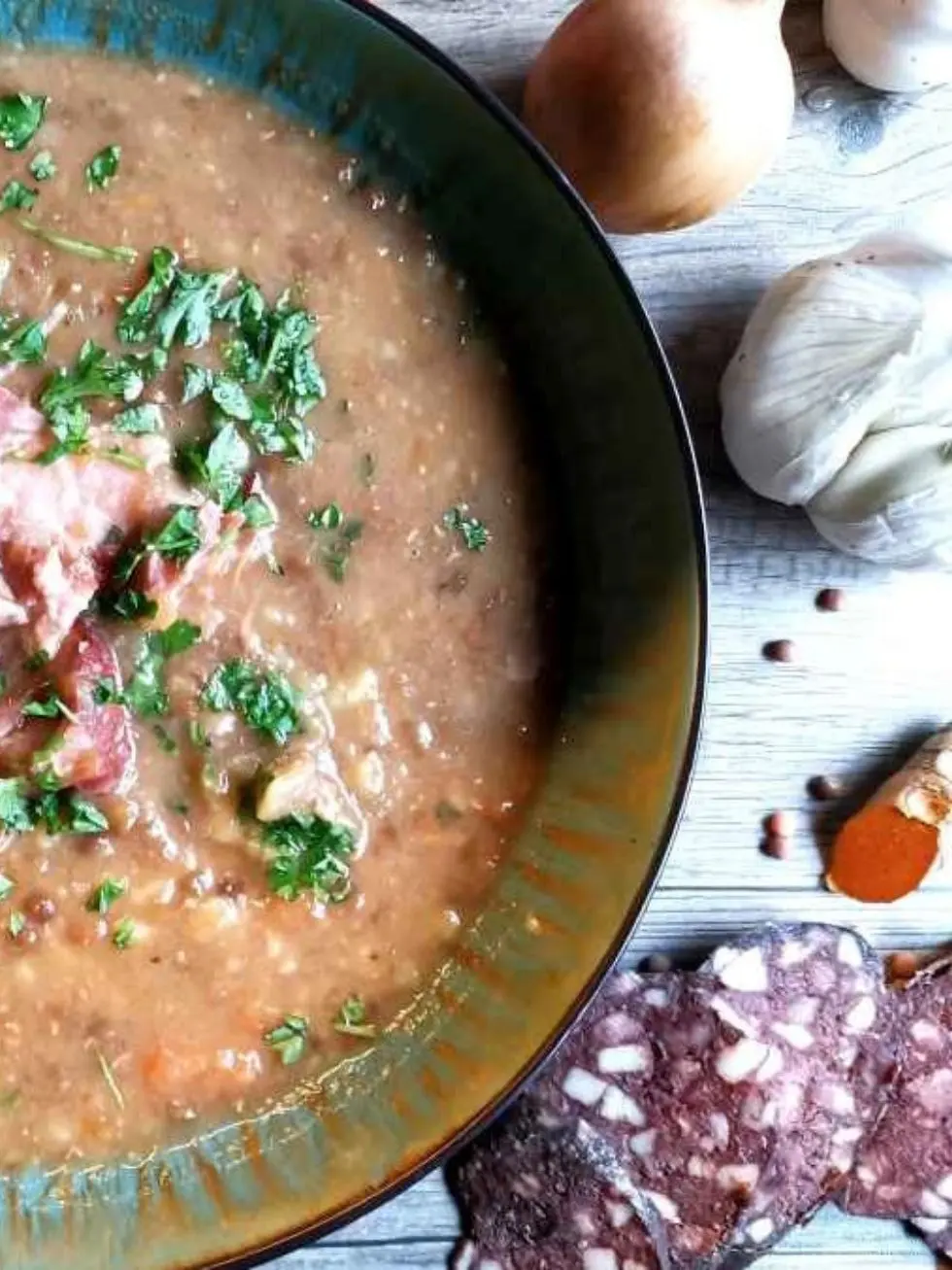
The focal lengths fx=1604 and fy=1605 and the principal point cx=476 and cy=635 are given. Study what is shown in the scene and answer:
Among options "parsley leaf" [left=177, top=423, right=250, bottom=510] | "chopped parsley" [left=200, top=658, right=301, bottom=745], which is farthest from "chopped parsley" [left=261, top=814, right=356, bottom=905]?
"parsley leaf" [left=177, top=423, right=250, bottom=510]

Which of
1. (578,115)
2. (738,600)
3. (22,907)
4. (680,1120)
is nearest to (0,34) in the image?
(578,115)

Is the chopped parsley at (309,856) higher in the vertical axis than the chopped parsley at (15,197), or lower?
lower

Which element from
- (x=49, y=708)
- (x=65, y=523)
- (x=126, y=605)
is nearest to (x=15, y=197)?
(x=65, y=523)

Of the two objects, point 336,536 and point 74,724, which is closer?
point 74,724

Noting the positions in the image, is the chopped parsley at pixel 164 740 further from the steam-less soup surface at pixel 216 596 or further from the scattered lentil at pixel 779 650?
the scattered lentil at pixel 779 650

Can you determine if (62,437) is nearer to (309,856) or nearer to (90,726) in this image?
(90,726)

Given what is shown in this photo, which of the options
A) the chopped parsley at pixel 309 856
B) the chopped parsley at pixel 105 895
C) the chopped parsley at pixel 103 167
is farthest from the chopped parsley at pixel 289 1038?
the chopped parsley at pixel 103 167
